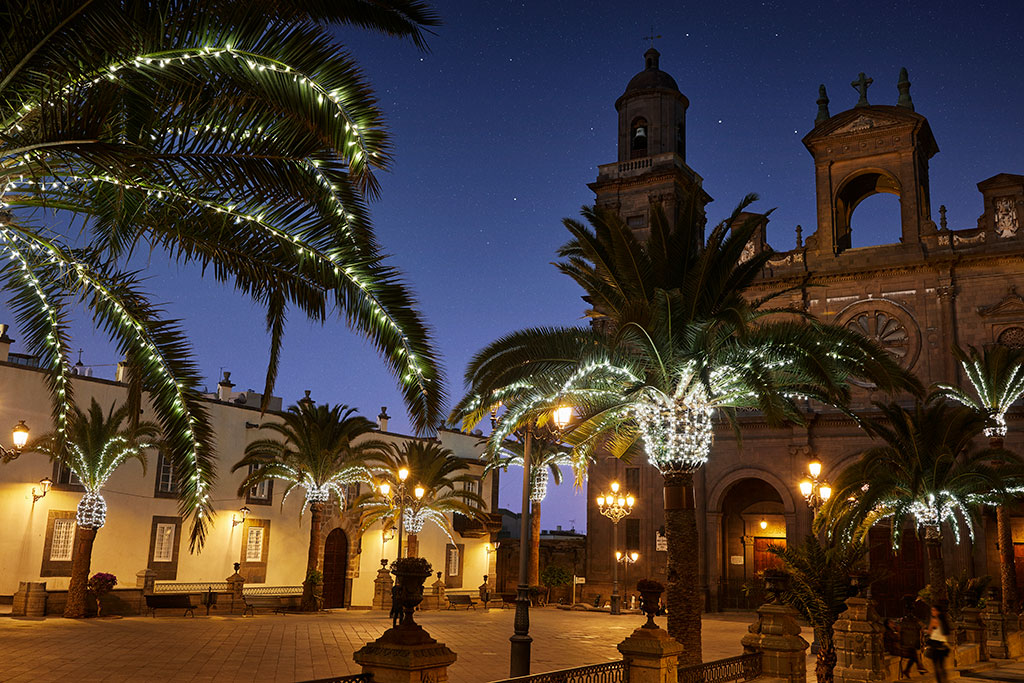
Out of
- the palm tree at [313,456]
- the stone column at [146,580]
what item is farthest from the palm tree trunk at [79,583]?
the palm tree at [313,456]

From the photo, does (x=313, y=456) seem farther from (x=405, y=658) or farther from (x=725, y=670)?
(x=405, y=658)

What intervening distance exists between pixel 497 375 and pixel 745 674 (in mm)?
5966

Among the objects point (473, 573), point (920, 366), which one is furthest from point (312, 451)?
point (920, 366)

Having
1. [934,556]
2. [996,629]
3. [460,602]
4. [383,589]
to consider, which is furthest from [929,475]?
[460,602]

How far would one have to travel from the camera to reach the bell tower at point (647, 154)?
42.6m

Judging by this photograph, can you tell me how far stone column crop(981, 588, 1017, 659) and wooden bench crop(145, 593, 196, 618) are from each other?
74.5ft

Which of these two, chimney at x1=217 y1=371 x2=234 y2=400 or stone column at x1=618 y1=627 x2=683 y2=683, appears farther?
chimney at x1=217 y1=371 x2=234 y2=400

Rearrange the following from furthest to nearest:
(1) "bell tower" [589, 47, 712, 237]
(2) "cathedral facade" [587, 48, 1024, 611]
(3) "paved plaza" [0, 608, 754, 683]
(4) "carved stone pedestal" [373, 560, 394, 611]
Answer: (1) "bell tower" [589, 47, 712, 237] < (2) "cathedral facade" [587, 48, 1024, 611] < (4) "carved stone pedestal" [373, 560, 394, 611] < (3) "paved plaza" [0, 608, 754, 683]

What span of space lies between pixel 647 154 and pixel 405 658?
1492 inches

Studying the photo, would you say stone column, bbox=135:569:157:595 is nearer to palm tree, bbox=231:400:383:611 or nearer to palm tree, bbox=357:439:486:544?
palm tree, bbox=231:400:383:611

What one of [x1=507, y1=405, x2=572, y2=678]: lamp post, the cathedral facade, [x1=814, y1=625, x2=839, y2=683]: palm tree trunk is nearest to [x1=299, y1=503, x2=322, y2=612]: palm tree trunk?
the cathedral facade

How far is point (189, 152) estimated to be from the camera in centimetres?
751

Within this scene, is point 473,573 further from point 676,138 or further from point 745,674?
point 745,674

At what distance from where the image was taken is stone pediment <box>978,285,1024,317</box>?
35250 millimetres
